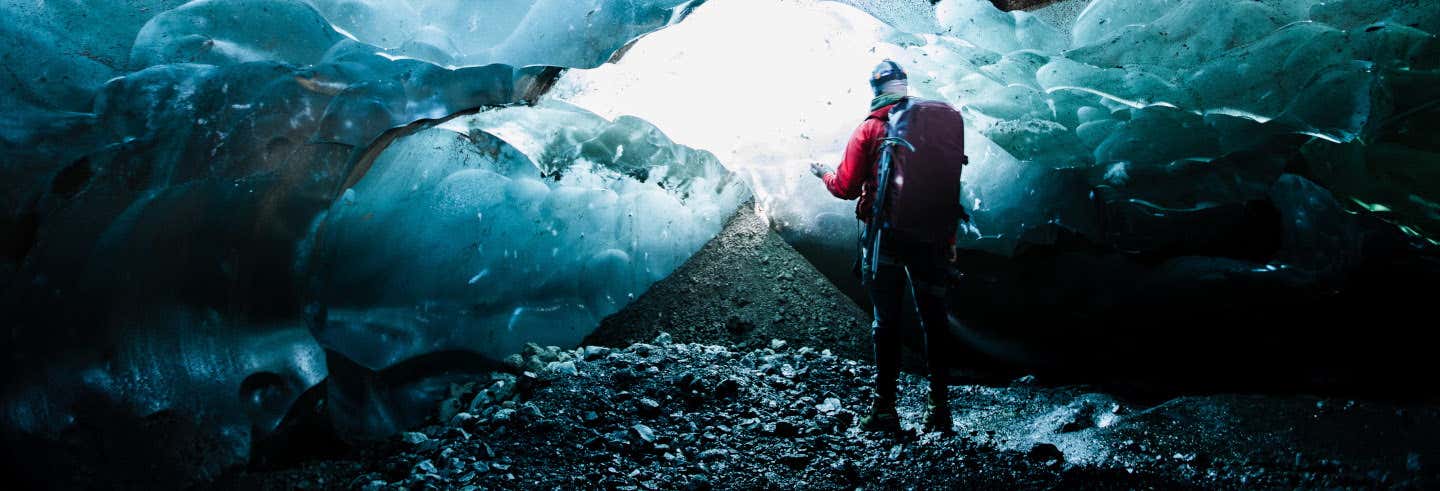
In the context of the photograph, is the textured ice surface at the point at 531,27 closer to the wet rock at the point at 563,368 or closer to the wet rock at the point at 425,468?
the wet rock at the point at 563,368

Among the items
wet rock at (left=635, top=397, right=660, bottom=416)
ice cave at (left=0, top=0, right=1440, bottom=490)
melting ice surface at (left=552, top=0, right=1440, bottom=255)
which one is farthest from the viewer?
melting ice surface at (left=552, top=0, right=1440, bottom=255)

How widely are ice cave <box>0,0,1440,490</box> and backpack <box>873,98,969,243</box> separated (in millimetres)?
303

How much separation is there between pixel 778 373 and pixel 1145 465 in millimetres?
1597

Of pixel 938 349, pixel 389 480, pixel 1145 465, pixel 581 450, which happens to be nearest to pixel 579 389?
pixel 581 450

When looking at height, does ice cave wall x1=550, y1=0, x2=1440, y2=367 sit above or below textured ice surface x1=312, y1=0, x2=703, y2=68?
below

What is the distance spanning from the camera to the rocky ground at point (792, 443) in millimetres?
2371

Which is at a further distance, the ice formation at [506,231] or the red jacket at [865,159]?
the ice formation at [506,231]

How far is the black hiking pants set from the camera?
2.85 m

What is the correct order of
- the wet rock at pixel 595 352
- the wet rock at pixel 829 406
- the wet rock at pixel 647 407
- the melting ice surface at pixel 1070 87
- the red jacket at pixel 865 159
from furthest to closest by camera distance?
the wet rock at pixel 595 352
the melting ice surface at pixel 1070 87
the wet rock at pixel 829 406
the wet rock at pixel 647 407
the red jacket at pixel 865 159

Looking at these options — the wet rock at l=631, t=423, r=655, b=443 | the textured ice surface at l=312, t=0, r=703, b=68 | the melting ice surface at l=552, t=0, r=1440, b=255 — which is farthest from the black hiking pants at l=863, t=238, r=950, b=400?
the textured ice surface at l=312, t=0, r=703, b=68

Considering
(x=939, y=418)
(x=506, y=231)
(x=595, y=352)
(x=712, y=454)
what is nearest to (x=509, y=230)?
(x=506, y=231)

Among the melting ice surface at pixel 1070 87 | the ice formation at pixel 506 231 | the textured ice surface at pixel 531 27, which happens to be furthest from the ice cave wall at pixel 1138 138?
the textured ice surface at pixel 531 27

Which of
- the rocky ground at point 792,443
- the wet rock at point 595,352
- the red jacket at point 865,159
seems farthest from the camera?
the wet rock at point 595,352

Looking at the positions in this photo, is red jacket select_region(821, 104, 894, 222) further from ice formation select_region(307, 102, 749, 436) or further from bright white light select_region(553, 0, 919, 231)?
ice formation select_region(307, 102, 749, 436)
